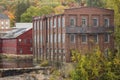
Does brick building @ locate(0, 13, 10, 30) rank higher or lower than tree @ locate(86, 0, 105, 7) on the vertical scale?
lower

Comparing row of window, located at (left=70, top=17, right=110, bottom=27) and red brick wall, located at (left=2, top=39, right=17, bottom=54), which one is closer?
row of window, located at (left=70, top=17, right=110, bottom=27)

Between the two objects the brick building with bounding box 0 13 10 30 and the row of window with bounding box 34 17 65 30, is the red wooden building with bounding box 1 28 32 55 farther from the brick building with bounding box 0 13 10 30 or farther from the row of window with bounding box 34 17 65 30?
the brick building with bounding box 0 13 10 30

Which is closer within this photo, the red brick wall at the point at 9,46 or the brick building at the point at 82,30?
the brick building at the point at 82,30

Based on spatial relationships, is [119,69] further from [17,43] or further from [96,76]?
[17,43]

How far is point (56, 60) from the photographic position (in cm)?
6988

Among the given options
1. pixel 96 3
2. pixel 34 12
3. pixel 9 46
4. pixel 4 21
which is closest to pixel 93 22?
pixel 9 46

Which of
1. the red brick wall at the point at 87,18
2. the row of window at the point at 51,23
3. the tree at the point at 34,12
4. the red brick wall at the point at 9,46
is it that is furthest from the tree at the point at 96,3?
the red brick wall at the point at 87,18

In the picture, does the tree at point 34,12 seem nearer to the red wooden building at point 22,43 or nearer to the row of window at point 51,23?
the red wooden building at point 22,43

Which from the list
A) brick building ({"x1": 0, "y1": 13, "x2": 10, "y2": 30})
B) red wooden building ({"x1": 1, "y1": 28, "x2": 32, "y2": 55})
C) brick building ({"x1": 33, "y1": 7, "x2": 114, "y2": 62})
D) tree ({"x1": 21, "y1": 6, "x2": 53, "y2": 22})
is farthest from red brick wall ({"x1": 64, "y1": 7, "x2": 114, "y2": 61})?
brick building ({"x1": 0, "y1": 13, "x2": 10, "y2": 30})

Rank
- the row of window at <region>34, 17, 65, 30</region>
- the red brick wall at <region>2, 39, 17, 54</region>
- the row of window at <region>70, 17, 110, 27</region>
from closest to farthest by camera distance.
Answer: the row of window at <region>70, 17, 110, 27</region> → the row of window at <region>34, 17, 65, 30</region> → the red brick wall at <region>2, 39, 17, 54</region>

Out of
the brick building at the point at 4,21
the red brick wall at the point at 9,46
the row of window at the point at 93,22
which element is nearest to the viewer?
the row of window at the point at 93,22

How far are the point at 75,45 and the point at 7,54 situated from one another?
33.5 m

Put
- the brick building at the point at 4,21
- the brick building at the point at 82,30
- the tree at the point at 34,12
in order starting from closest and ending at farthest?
1. the brick building at the point at 82,30
2. the tree at the point at 34,12
3. the brick building at the point at 4,21

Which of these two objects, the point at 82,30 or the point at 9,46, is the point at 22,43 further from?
the point at 82,30
